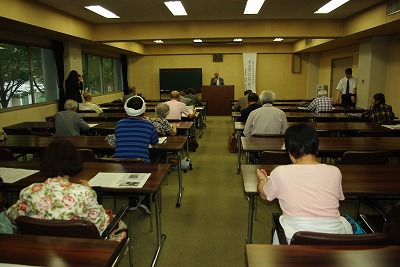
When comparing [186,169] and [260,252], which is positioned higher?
[260,252]

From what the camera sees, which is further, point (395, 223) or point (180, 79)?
point (180, 79)

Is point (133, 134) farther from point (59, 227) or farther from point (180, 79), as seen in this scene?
point (180, 79)

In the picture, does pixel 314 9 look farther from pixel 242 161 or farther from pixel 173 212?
pixel 173 212

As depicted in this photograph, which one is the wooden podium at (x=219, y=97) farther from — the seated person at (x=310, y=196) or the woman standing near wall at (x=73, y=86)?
the seated person at (x=310, y=196)

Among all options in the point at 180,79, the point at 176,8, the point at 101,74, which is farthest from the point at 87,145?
the point at 180,79

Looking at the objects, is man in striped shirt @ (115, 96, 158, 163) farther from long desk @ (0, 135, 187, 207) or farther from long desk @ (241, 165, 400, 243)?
long desk @ (241, 165, 400, 243)

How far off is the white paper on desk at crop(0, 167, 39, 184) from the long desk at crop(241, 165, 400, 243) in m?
1.64

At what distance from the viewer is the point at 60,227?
1.52 metres

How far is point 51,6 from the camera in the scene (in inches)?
238

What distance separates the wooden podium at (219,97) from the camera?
11891 mm

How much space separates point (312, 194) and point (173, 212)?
2195 mm

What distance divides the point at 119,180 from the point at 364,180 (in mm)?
1717

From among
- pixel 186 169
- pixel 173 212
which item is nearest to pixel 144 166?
pixel 173 212

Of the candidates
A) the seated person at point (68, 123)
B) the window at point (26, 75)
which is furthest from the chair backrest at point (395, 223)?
the window at point (26, 75)
